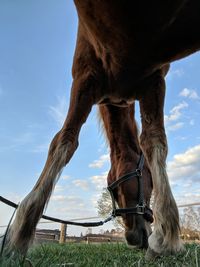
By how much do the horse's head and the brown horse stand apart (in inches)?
0.7

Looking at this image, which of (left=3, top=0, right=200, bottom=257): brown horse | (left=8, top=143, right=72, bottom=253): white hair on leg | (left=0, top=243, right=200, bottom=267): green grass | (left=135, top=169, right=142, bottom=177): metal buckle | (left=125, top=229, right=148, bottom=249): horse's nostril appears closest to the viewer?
(left=0, top=243, right=200, bottom=267): green grass

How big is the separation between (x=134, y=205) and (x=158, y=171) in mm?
709

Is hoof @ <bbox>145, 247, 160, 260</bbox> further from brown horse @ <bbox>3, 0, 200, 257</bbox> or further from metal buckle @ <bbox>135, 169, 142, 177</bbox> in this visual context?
metal buckle @ <bbox>135, 169, 142, 177</bbox>

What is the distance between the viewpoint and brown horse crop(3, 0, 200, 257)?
1.66 metres

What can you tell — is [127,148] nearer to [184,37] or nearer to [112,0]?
[184,37]

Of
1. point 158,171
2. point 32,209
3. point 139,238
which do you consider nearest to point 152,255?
point 158,171

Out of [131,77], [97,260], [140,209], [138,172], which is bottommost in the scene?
[97,260]

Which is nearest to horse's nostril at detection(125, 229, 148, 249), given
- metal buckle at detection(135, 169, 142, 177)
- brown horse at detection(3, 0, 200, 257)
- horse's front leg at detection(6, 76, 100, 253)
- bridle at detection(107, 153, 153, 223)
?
brown horse at detection(3, 0, 200, 257)

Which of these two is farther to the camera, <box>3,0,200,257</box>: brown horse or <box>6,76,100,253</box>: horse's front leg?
<box>6,76,100,253</box>: horse's front leg

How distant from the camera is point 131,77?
2074 mm

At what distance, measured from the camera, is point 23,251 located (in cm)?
172

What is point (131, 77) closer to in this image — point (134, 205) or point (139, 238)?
point (134, 205)

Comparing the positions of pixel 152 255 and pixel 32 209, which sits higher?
pixel 32 209

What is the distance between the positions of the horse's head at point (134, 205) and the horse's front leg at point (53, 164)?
0.78 metres
